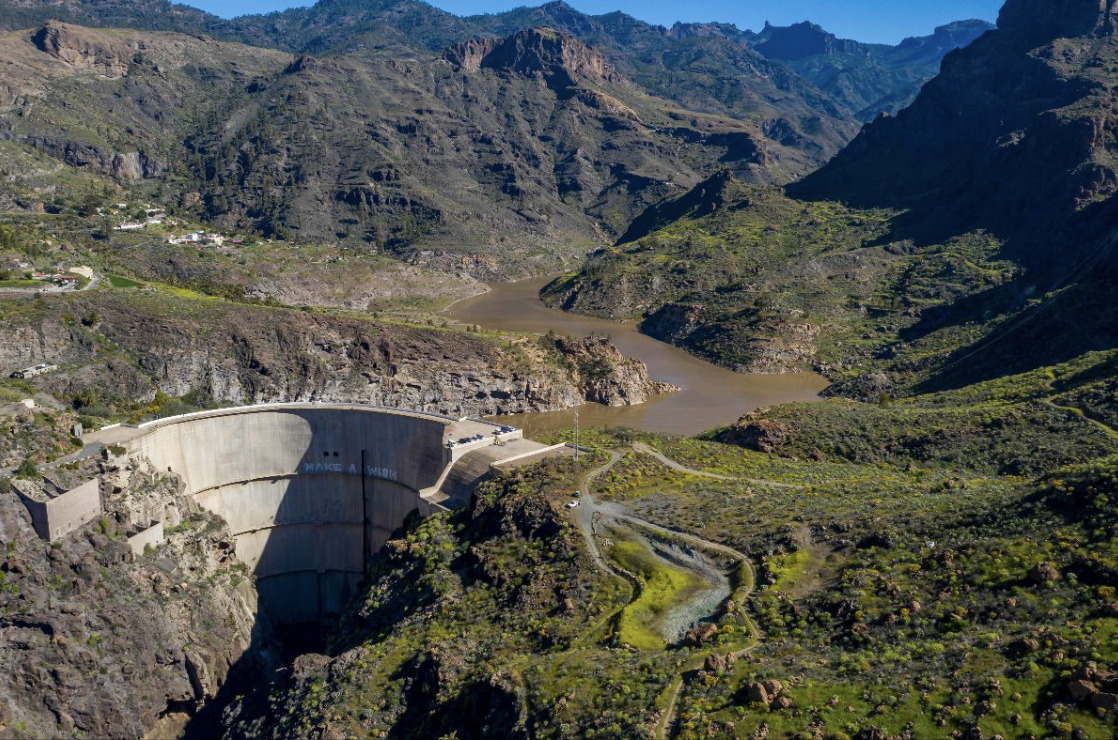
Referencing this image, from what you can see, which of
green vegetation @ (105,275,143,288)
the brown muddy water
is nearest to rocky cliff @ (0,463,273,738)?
the brown muddy water

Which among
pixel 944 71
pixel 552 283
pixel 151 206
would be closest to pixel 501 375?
pixel 552 283

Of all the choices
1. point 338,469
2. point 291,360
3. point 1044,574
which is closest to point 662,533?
point 1044,574

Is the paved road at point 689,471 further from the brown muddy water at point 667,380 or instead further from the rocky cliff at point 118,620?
the rocky cliff at point 118,620

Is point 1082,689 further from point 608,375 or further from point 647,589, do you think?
point 608,375

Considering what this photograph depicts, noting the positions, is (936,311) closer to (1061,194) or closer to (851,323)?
(851,323)

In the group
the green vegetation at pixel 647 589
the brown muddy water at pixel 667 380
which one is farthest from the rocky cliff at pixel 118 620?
the brown muddy water at pixel 667 380

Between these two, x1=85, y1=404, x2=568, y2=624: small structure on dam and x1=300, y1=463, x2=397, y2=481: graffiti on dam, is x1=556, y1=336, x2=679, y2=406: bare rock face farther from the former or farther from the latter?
x1=300, y1=463, x2=397, y2=481: graffiti on dam

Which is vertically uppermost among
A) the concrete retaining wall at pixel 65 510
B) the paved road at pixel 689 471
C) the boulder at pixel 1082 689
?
the boulder at pixel 1082 689
